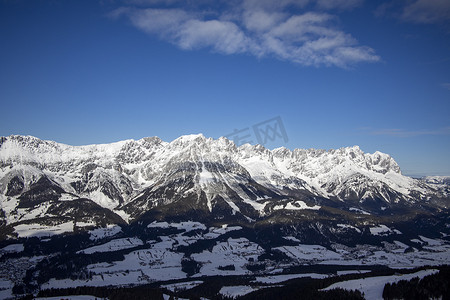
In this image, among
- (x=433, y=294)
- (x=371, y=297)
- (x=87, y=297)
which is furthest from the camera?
(x=87, y=297)

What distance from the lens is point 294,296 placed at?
654 ft

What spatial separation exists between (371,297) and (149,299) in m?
103

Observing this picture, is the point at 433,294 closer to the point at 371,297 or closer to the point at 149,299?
the point at 371,297

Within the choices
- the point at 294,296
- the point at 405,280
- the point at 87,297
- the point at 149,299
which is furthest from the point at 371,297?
the point at 87,297

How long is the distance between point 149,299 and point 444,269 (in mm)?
139939

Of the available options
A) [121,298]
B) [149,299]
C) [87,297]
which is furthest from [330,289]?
[87,297]

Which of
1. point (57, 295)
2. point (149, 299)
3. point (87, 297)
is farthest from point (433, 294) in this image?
point (57, 295)

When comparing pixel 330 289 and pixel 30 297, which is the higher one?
pixel 30 297

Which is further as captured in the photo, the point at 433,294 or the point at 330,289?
the point at 330,289

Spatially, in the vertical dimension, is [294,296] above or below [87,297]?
below

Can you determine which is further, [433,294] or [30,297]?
[30,297]

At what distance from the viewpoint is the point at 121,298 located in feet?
643

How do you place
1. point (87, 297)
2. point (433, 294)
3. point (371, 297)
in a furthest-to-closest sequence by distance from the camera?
point (87, 297) < point (371, 297) < point (433, 294)

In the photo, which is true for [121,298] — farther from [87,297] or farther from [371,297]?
[371,297]
